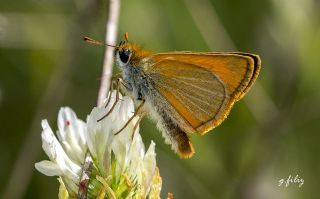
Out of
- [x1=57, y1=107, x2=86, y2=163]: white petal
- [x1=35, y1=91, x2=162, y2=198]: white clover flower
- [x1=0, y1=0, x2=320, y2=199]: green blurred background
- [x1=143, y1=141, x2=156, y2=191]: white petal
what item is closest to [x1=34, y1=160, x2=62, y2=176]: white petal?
[x1=35, y1=91, x2=162, y2=198]: white clover flower

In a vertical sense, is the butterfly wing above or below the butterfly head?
below

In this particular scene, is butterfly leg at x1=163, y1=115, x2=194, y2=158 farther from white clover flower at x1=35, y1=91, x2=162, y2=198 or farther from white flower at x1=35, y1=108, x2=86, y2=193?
white flower at x1=35, y1=108, x2=86, y2=193

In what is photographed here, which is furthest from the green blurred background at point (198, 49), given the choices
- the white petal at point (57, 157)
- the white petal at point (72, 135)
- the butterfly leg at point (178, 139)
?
the white petal at point (57, 157)

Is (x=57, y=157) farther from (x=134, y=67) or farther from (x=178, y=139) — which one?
(x=134, y=67)

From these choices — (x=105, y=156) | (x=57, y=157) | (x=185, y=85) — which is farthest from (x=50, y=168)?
(x=185, y=85)

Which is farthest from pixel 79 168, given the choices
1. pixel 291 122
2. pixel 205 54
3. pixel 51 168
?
pixel 291 122
